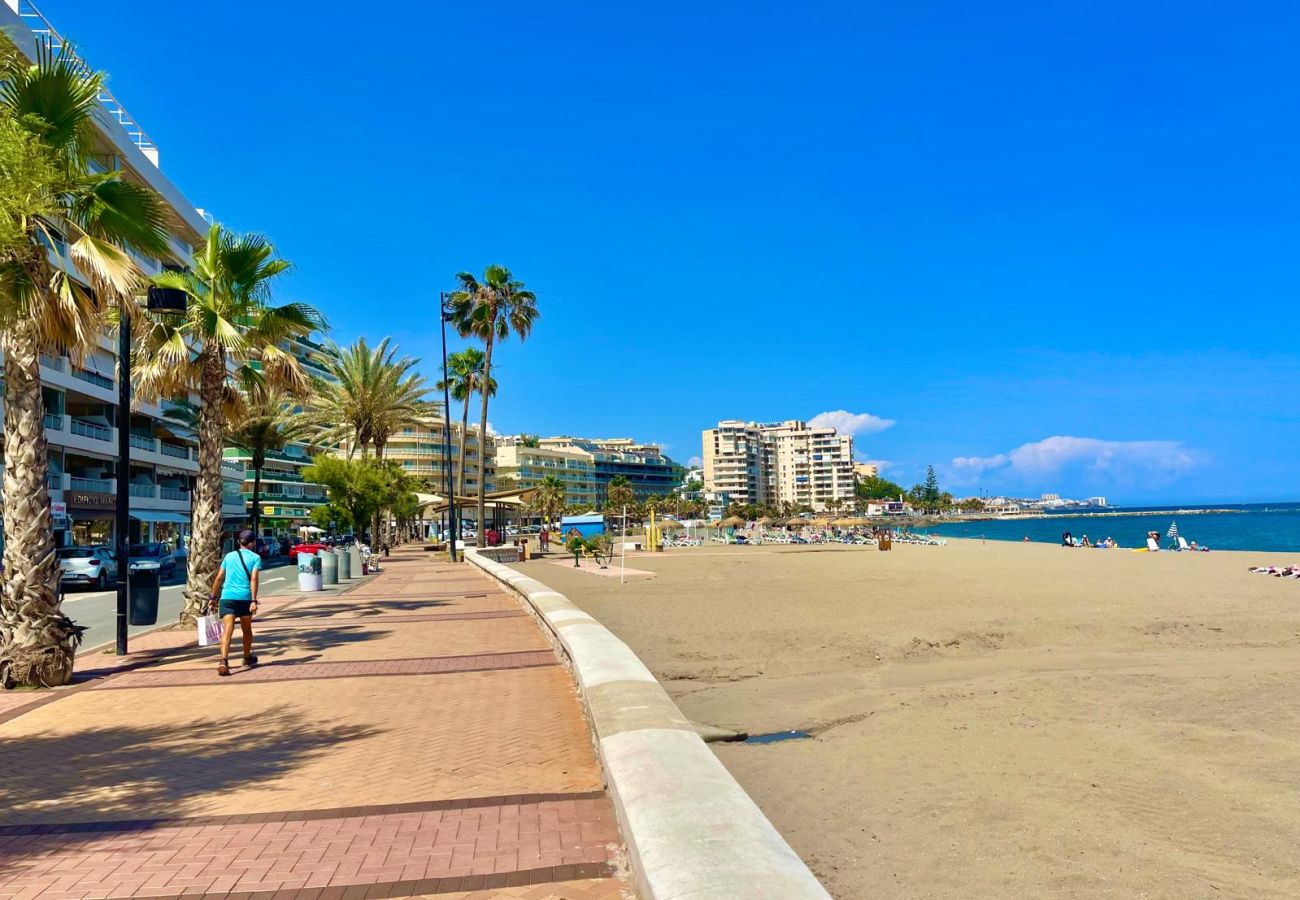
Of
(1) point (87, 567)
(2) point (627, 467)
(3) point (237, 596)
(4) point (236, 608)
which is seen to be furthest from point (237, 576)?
(2) point (627, 467)

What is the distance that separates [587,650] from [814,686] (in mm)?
3400

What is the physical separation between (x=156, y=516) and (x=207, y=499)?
36.2 m

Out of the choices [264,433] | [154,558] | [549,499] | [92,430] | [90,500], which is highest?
[92,430]

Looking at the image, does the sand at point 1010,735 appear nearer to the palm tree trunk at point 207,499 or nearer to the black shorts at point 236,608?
the black shorts at point 236,608

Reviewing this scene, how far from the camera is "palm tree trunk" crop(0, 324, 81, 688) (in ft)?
28.1

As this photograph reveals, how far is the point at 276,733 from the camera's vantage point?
21.7 ft

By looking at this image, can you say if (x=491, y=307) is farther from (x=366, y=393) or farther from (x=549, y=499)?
(x=549, y=499)

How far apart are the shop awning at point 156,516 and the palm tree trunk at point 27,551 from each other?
39.0 meters

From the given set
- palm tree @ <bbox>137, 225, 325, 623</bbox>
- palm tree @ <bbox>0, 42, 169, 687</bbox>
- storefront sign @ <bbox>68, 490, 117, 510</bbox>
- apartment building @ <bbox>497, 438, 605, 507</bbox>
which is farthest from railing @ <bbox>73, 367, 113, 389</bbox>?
apartment building @ <bbox>497, 438, 605, 507</bbox>

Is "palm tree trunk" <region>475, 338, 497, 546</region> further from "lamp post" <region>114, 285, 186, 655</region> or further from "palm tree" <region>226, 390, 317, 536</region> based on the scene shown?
"lamp post" <region>114, 285, 186, 655</region>

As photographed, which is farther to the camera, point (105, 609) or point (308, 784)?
point (105, 609)

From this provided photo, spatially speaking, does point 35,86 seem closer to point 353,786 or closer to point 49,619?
point 49,619

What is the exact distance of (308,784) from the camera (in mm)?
5246

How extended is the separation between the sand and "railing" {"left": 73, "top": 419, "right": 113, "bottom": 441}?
31125mm
